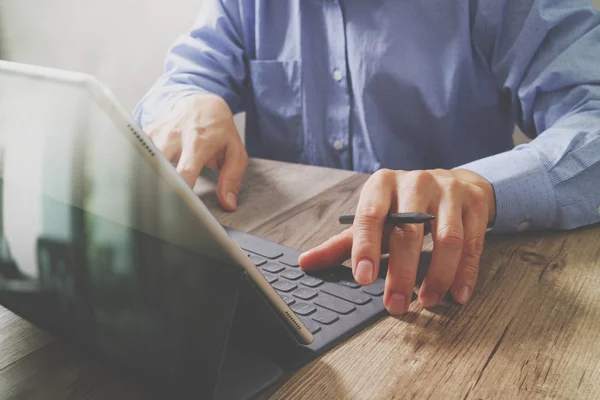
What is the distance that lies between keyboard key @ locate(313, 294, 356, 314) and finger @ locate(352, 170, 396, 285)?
0.03 meters

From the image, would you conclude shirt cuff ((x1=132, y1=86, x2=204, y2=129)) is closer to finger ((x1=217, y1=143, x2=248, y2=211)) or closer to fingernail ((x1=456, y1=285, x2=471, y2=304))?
finger ((x1=217, y1=143, x2=248, y2=211))

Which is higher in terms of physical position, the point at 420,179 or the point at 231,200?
the point at 420,179

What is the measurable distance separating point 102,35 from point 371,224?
1460 millimetres

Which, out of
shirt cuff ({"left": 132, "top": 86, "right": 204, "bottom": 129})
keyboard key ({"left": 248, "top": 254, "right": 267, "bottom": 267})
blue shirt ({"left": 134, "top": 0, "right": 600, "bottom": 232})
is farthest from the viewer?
shirt cuff ({"left": 132, "top": 86, "right": 204, "bottom": 129})

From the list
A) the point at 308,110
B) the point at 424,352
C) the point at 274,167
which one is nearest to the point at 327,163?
the point at 308,110

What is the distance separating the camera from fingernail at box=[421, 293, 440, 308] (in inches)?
20.7

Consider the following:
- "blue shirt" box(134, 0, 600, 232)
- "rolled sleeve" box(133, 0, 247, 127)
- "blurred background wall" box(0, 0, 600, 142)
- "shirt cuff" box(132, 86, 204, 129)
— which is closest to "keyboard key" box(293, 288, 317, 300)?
"blue shirt" box(134, 0, 600, 232)

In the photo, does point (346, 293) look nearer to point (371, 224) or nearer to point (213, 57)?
point (371, 224)

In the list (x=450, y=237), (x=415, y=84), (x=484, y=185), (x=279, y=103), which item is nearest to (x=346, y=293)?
(x=450, y=237)

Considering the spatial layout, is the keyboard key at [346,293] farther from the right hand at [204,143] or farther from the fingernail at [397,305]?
the right hand at [204,143]

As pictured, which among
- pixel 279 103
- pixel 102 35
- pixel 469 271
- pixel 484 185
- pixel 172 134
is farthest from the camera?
pixel 102 35

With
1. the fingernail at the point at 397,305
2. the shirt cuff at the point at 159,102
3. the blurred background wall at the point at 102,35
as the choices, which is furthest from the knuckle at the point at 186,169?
the blurred background wall at the point at 102,35

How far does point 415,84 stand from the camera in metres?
1.06

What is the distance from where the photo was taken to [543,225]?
70 centimetres
